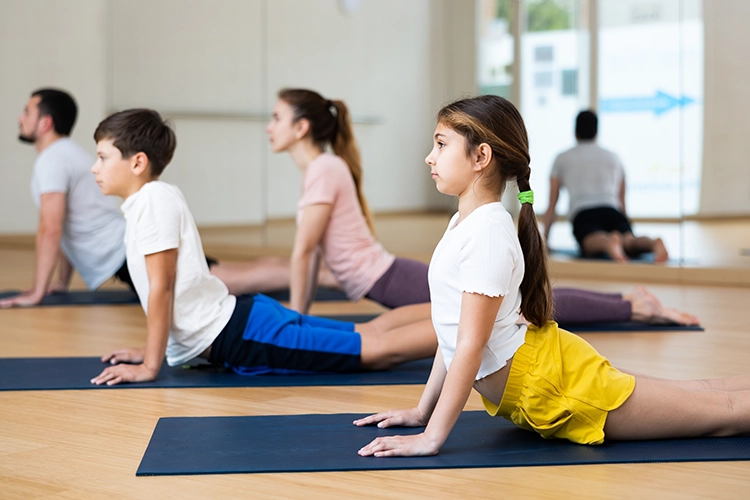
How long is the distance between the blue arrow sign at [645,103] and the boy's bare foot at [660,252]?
0.64 meters

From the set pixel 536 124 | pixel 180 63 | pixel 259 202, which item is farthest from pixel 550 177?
pixel 180 63

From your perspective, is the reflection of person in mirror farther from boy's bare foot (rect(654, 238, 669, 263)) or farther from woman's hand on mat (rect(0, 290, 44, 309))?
woman's hand on mat (rect(0, 290, 44, 309))

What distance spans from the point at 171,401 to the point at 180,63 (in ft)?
14.0

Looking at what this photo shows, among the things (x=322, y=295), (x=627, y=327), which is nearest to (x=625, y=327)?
(x=627, y=327)

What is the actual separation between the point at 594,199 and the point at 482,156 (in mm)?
3329

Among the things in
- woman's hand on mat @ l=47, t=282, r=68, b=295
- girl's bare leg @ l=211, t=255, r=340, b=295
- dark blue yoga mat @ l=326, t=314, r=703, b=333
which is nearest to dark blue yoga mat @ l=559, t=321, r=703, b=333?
dark blue yoga mat @ l=326, t=314, r=703, b=333

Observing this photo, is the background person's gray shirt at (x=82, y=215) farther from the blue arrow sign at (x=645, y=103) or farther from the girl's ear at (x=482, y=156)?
the blue arrow sign at (x=645, y=103)

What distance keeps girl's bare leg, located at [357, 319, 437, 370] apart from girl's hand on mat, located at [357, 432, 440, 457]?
2.34ft

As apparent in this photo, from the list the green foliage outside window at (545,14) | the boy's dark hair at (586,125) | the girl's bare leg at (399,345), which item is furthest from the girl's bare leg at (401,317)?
the green foliage outside window at (545,14)

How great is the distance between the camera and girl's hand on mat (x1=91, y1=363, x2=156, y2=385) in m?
2.26

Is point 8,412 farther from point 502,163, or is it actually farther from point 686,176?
point 686,176

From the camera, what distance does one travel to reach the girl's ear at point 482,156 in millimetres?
1603

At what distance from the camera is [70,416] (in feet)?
6.48

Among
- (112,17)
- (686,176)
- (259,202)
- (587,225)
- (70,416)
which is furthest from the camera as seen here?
(112,17)
